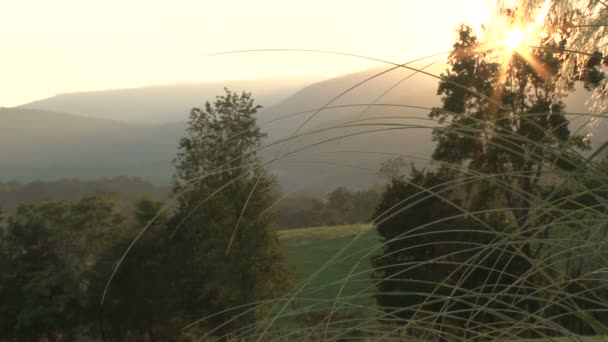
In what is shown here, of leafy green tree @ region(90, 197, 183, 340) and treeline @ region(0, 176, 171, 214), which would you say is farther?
treeline @ region(0, 176, 171, 214)

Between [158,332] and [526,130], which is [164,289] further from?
[526,130]

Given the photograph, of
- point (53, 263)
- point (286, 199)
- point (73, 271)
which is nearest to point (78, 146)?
point (286, 199)

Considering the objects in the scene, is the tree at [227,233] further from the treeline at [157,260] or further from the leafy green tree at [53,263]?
the leafy green tree at [53,263]

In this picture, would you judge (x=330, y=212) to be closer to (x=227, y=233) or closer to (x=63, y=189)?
(x=227, y=233)

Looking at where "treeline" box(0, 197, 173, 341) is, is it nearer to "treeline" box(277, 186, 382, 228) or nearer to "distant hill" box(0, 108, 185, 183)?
"treeline" box(277, 186, 382, 228)

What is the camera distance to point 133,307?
18.0 m

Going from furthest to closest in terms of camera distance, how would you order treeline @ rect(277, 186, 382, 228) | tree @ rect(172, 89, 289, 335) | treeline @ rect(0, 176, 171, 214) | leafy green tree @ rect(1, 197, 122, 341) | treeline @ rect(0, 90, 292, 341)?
treeline @ rect(0, 176, 171, 214)
treeline @ rect(277, 186, 382, 228)
leafy green tree @ rect(1, 197, 122, 341)
treeline @ rect(0, 90, 292, 341)
tree @ rect(172, 89, 289, 335)

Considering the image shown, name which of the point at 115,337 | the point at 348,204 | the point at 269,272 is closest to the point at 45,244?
the point at 115,337

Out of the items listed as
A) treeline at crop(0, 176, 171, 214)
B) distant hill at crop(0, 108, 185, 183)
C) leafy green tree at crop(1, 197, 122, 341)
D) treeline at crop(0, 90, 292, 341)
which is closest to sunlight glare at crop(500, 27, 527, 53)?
treeline at crop(0, 90, 292, 341)

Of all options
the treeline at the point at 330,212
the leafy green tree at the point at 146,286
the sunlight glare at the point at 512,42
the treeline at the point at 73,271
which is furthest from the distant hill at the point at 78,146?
the sunlight glare at the point at 512,42

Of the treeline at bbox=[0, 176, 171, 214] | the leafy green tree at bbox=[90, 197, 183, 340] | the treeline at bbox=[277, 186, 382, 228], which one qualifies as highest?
the leafy green tree at bbox=[90, 197, 183, 340]

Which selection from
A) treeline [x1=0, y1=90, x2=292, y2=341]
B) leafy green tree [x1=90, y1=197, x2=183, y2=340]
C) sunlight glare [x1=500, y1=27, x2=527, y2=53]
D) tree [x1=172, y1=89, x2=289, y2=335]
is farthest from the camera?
leafy green tree [x1=90, y1=197, x2=183, y2=340]

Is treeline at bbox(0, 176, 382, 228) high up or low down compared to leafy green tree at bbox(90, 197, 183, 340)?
down

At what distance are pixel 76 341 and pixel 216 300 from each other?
23.4 feet
